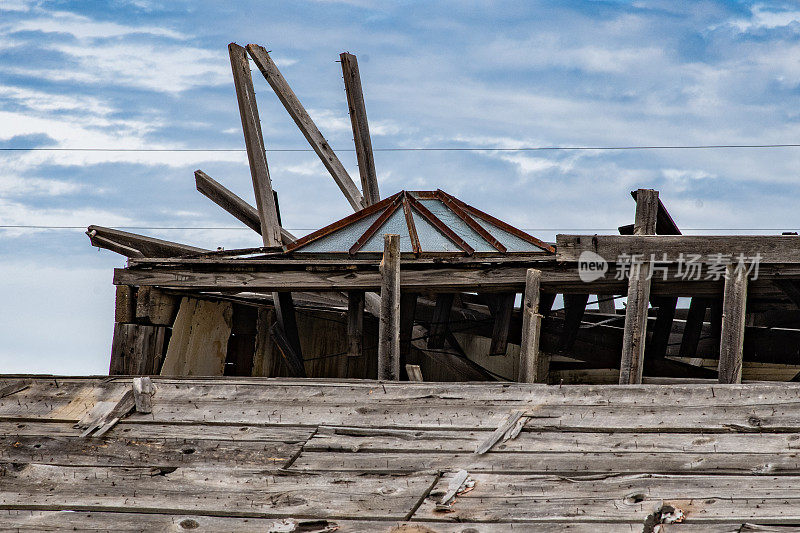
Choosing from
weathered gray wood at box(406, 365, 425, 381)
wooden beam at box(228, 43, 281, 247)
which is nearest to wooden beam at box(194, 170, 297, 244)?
wooden beam at box(228, 43, 281, 247)

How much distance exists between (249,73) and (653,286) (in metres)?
6.43

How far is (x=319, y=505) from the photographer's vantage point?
5.49m

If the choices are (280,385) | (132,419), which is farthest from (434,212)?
(132,419)

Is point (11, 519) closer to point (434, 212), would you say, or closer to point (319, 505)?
point (319, 505)

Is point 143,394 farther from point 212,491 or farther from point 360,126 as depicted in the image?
point 360,126

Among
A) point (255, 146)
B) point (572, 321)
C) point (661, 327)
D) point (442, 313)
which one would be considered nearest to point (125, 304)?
point (255, 146)

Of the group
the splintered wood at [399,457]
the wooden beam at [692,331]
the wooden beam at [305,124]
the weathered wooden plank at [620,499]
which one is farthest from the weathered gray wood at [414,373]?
the wooden beam at [305,124]

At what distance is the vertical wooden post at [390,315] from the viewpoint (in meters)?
8.16

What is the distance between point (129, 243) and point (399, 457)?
18.8 feet

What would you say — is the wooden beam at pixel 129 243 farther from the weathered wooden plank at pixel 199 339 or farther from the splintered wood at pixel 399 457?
the splintered wood at pixel 399 457

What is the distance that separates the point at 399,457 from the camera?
6145 millimetres

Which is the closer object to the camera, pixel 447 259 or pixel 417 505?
pixel 417 505

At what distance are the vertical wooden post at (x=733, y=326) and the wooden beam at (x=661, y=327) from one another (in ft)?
8.52

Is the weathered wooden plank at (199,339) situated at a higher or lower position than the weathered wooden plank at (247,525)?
higher
